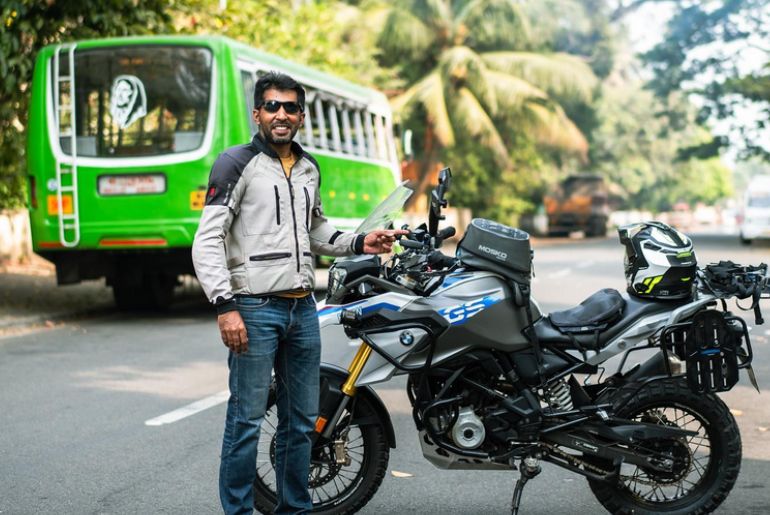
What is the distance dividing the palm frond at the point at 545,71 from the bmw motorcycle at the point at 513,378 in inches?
1233

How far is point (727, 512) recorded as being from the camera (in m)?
5.15

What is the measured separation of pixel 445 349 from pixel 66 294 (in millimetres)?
12293

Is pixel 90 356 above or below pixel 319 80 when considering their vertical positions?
below

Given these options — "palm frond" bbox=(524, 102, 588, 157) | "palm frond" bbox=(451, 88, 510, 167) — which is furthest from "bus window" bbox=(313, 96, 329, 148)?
"palm frond" bbox=(524, 102, 588, 157)

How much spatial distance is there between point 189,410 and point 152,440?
0.89m

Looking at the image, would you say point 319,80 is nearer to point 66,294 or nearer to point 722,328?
point 66,294

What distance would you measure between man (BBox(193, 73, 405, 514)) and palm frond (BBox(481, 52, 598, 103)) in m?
31.8

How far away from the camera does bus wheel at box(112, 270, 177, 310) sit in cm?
1412

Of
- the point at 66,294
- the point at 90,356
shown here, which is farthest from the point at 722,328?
the point at 66,294

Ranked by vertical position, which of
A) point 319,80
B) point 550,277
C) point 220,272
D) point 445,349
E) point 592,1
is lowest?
point 550,277

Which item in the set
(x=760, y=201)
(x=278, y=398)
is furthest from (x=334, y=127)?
(x=760, y=201)

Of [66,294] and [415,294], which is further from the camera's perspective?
[66,294]

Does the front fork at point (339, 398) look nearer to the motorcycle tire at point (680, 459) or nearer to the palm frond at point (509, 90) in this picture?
the motorcycle tire at point (680, 459)

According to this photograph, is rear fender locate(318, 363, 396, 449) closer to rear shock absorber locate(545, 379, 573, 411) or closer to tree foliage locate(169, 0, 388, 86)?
rear shock absorber locate(545, 379, 573, 411)
